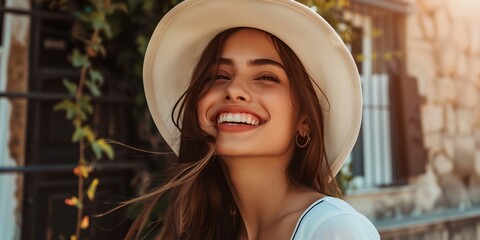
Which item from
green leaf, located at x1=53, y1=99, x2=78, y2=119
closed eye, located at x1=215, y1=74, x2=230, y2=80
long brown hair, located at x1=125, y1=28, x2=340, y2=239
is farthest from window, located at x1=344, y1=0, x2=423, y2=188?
closed eye, located at x1=215, y1=74, x2=230, y2=80

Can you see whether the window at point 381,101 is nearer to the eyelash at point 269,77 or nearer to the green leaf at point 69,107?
the green leaf at point 69,107

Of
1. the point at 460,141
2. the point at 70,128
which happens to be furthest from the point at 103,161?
the point at 460,141

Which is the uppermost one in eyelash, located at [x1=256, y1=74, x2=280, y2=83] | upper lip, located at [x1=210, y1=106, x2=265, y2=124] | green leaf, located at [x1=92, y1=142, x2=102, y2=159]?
eyelash, located at [x1=256, y1=74, x2=280, y2=83]

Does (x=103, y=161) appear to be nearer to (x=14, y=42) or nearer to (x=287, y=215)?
(x=14, y=42)

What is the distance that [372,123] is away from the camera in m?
4.50

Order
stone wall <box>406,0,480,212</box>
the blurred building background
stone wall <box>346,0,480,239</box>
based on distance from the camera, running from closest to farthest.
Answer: the blurred building background, stone wall <box>346,0,480,239</box>, stone wall <box>406,0,480,212</box>

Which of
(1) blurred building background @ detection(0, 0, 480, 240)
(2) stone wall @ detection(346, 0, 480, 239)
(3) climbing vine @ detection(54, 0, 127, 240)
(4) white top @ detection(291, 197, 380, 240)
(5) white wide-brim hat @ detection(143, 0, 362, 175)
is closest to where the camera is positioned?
(4) white top @ detection(291, 197, 380, 240)

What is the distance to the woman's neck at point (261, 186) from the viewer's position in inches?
47.2

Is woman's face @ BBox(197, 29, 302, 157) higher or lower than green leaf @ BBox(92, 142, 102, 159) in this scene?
higher

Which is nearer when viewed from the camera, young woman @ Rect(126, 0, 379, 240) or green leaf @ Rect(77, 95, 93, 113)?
young woman @ Rect(126, 0, 379, 240)

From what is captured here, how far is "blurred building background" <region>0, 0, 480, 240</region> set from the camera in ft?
8.09

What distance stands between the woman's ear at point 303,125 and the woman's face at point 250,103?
0.01 meters

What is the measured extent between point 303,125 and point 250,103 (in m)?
0.18

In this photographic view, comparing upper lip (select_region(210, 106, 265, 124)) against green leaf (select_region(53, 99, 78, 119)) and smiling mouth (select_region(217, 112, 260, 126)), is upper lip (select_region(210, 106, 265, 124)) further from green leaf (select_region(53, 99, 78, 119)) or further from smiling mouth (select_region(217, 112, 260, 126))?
green leaf (select_region(53, 99, 78, 119))
